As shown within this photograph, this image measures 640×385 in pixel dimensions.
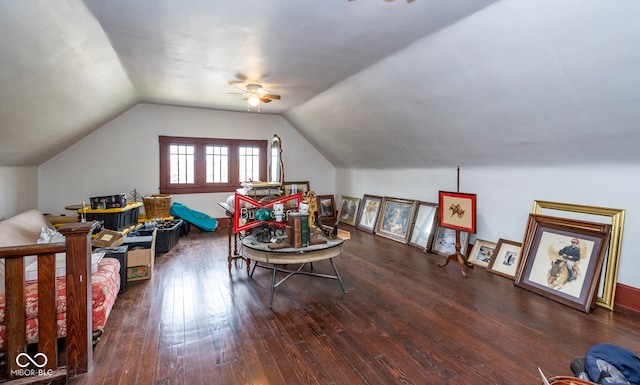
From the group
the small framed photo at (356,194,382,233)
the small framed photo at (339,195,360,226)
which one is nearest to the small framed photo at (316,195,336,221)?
the small framed photo at (339,195,360,226)

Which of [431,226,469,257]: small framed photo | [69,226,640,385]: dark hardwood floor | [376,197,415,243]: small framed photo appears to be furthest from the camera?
[376,197,415,243]: small framed photo

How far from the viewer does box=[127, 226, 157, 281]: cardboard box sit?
3.44m

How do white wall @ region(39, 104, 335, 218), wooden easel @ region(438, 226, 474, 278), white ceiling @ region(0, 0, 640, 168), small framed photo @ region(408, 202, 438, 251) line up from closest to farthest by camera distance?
white ceiling @ region(0, 0, 640, 168) < wooden easel @ region(438, 226, 474, 278) < small framed photo @ region(408, 202, 438, 251) < white wall @ region(39, 104, 335, 218)

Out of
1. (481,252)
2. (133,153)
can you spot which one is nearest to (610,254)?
(481,252)

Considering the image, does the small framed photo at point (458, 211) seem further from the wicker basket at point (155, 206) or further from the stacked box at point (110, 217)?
the stacked box at point (110, 217)

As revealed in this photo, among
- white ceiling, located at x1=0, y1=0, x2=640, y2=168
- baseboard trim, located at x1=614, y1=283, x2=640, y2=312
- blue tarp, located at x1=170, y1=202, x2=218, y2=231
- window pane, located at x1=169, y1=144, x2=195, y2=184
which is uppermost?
white ceiling, located at x1=0, y1=0, x2=640, y2=168

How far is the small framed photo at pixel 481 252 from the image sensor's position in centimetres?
397

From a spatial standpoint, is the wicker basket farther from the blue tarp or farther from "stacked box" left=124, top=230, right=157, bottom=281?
"stacked box" left=124, top=230, right=157, bottom=281

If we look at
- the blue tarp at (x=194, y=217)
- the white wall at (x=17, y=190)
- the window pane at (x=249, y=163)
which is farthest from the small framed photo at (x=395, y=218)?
the white wall at (x=17, y=190)

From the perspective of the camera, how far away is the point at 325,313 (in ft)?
8.89

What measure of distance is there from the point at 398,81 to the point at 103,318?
3.70 metres

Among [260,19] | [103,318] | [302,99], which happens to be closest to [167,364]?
[103,318]

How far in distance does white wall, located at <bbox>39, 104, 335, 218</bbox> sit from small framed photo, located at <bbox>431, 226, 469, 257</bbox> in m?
4.18

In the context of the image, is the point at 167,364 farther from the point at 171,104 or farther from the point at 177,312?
the point at 171,104
